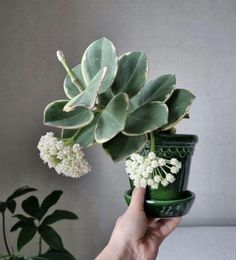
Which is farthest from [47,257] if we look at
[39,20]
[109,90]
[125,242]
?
[39,20]

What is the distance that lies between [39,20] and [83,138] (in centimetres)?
97

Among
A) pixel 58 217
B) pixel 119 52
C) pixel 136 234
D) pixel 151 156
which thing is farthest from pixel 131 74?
pixel 119 52

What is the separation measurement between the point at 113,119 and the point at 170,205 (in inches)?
10.1

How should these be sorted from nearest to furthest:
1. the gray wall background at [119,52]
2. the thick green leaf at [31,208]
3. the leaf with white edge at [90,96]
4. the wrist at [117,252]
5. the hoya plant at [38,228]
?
1. the leaf with white edge at [90,96]
2. the wrist at [117,252]
3. the hoya plant at [38,228]
4. the thick green leaf at [31,208]
5. the gray wall background at [119,52]

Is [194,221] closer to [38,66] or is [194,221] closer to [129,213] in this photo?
[129,213]

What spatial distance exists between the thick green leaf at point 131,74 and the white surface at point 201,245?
2.27ft

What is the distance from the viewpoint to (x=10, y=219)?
56.7 inches

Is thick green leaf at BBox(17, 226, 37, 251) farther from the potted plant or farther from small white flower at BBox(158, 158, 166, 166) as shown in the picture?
small white flower at BBox(158, 158, 166, 166)

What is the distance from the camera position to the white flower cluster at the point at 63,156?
613mm

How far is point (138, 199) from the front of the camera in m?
0.70

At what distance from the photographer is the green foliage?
0.59m

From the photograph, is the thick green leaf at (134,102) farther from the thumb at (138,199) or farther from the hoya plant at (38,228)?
the hoya plant at (38,228)

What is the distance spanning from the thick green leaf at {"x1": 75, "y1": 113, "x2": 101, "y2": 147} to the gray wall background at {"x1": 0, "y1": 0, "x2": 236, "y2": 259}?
2.58ft

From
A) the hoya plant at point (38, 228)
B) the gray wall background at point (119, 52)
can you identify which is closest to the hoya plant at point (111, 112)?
the hoya plant at point (38, 228)
